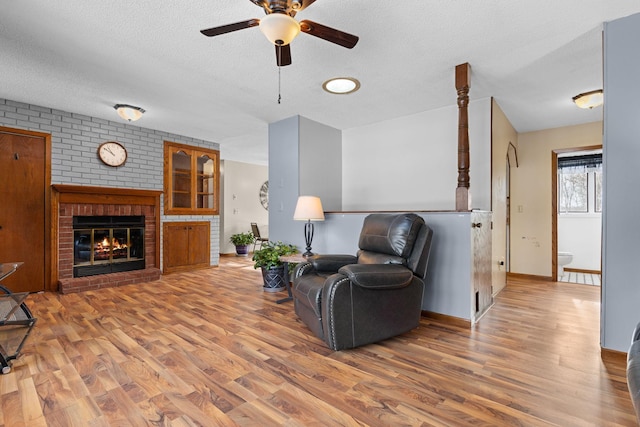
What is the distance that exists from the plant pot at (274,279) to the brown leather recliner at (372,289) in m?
1.26

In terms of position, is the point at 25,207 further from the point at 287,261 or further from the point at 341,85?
the point at 341,85

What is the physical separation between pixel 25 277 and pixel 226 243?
13.0 feet

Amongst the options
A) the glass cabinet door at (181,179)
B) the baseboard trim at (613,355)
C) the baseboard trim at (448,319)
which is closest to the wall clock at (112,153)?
the glass cabinet door at (181,179)

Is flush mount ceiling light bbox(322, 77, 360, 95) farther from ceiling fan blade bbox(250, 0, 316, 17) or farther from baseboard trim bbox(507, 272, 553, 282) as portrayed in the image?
baseboard trim bbox(507, 272, 553, 282)

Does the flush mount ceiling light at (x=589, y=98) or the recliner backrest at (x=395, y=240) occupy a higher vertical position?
the flush mount ceiling light at (x=589, y=98)

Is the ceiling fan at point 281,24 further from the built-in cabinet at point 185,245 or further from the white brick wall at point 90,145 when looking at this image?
the built-in cabinet at point 185,245

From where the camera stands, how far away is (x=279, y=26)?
1809 mm

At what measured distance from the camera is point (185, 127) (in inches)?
198

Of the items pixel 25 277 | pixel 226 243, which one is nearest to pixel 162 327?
pixel 25 277

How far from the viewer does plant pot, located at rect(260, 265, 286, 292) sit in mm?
4031

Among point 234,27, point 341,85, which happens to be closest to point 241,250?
point 341,85

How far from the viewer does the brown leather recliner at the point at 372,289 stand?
2221 millimetres

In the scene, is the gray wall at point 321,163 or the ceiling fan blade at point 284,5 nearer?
the ceiling fan blade at point 284,5

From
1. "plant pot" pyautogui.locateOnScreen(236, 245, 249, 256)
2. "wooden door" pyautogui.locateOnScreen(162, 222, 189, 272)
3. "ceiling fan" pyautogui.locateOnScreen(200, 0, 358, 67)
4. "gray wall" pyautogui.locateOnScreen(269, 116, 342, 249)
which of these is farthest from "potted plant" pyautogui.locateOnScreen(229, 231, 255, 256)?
"ceiling fan" pyautogui.locateOnScreen(200, 0, 358, 67)
